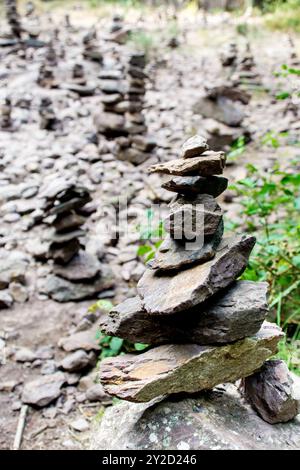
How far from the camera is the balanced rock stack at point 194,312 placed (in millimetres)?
2361

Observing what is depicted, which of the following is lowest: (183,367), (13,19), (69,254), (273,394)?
(69,254)

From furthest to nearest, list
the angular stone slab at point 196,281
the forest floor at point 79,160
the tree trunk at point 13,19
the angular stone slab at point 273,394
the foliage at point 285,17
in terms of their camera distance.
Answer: the foliage at point 285,17, the tree trunk at point 13,19, the forest floor at point 79,160, the angular stone slab at point 273,394, the angular stone slab at point 196,281

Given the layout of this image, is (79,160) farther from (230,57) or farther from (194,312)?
(230,57)

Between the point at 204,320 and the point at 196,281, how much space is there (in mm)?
252

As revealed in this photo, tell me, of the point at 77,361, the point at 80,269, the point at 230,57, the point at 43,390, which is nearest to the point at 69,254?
the point at 80,269

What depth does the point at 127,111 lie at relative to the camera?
332 inches

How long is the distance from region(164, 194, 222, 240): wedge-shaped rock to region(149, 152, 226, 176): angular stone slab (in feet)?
0.52

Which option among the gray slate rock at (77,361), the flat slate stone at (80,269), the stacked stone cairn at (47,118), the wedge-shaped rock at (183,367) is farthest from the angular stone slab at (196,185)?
the stacked stone cairn at (47,118)

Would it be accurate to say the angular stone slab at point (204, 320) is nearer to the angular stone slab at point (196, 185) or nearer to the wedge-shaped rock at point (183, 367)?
the wedge-shaped rock at point (183, 367)

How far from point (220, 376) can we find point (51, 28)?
1585cm

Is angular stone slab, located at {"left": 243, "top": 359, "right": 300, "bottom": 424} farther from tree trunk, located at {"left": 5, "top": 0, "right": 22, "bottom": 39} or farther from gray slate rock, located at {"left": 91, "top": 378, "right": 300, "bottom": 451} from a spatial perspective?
tree trunk, located at {"left": 5, "top": 0, "right": 22, "bottom": 39}

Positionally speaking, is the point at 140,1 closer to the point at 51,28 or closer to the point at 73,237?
the point at 51,28

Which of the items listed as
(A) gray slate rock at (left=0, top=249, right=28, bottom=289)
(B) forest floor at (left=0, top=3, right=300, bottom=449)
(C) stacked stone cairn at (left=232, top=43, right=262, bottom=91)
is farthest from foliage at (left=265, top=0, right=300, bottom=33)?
(A) gray slate rock at (left=0, top=249, right=28, bottom=289)

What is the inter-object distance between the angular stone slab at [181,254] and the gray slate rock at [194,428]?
73 centimetres
